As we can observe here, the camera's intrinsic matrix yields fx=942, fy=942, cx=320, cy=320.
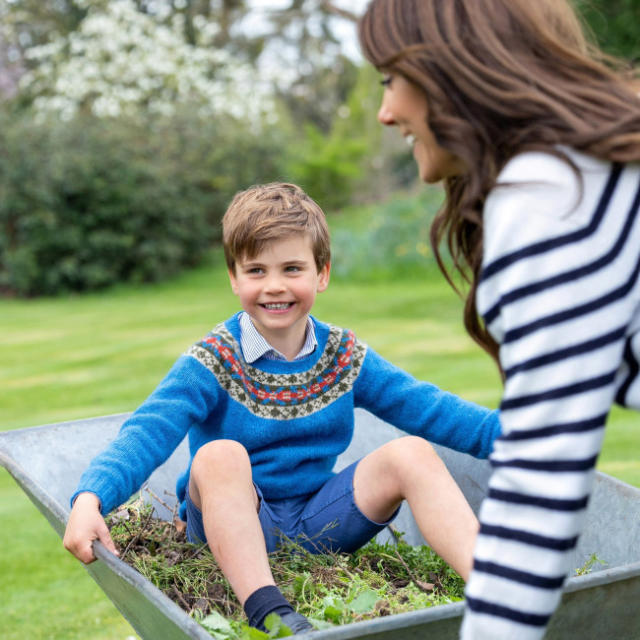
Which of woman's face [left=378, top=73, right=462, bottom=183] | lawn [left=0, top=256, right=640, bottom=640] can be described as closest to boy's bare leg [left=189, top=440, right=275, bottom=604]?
woman's face [left=378, top=73, right=462, bottom=183]

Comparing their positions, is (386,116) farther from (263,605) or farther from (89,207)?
(89,207)

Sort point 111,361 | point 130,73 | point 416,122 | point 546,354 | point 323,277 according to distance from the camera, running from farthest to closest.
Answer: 1. point 130,73
2. point 111,361
3. point 323,277
4. point 416,122
5. point 546,354

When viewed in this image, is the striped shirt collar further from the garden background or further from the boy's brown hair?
the garden background

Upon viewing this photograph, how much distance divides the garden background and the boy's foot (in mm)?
1150

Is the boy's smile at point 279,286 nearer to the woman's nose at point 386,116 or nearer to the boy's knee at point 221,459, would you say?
the boy's knee at point 221,459

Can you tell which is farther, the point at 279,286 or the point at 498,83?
the point at 279,286

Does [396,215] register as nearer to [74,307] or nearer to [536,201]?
[74,307]

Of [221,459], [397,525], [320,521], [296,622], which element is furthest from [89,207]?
[296,622]

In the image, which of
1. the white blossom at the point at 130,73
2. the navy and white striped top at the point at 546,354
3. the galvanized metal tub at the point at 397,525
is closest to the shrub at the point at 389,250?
the white blossom at the point at 130,73

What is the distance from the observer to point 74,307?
30.8 feet

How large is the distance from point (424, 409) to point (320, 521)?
35cm

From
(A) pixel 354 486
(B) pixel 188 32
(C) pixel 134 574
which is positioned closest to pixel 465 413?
(A) pixel 354 486

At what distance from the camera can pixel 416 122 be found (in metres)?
1.25

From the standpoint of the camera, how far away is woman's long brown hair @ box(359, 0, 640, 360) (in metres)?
1.16
